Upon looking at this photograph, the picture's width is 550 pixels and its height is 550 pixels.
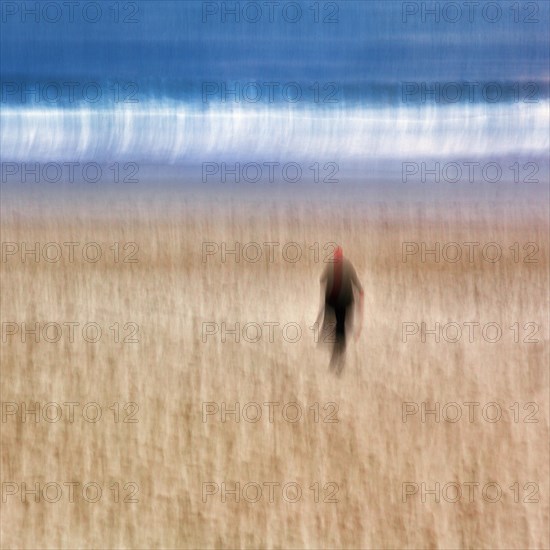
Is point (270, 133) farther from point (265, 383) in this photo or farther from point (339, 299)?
point (265, 383)

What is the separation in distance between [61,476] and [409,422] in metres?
→ 1.84

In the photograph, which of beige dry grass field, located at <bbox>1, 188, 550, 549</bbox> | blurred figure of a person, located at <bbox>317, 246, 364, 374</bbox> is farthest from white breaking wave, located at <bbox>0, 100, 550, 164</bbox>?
blurred figure of a person, located at <bbox>317, 246, 364, 374</bbox>

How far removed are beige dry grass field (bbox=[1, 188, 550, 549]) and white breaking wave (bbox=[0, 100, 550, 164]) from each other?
12.4 inches

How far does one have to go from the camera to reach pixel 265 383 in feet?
11.1

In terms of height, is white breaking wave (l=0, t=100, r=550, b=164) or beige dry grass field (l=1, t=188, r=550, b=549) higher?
white breaking wave (l=0, t=100, r=550, b=164)

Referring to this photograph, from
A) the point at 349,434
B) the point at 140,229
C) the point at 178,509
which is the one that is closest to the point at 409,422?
the point at 349,434

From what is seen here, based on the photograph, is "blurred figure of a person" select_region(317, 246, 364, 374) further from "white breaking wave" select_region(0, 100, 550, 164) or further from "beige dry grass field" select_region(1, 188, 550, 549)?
"white breaking wave" select_region(0, 100, 550, 164)

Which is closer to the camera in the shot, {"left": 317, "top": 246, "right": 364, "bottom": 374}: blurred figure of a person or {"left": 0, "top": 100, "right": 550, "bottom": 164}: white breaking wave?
{"left": 317, "top": 246, "right": 364, "bottom": 374}: blurred figure of a person

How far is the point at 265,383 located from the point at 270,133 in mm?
1453

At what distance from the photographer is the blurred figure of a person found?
3152mm

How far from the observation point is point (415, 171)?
3.65m

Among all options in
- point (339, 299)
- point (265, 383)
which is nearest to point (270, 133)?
point (339, 299)

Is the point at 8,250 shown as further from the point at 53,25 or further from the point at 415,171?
the point at 415,171

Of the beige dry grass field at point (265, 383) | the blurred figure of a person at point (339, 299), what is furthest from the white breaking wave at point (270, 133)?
the blurred figure of a person at point (339, 299)
